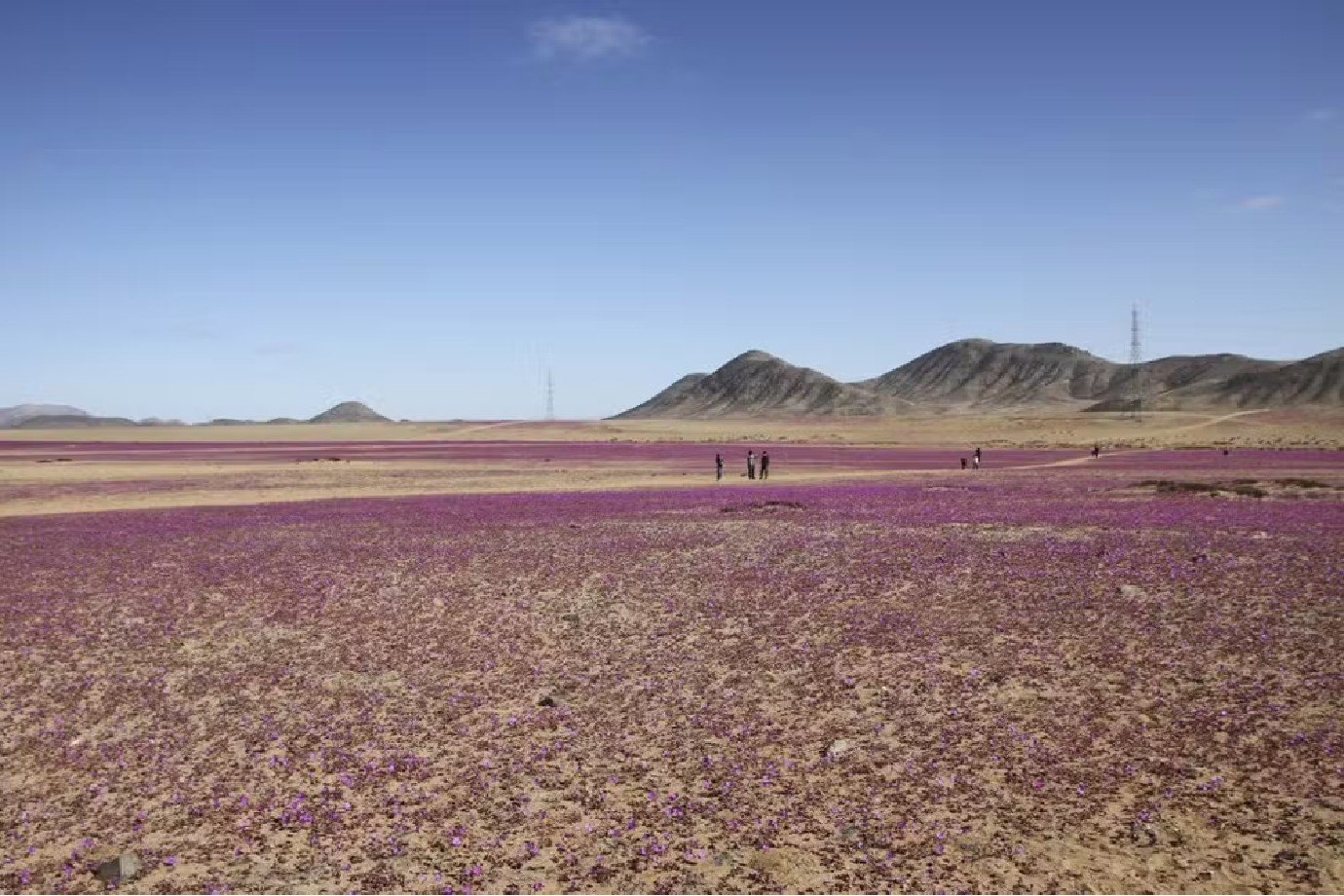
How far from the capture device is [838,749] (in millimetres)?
11297

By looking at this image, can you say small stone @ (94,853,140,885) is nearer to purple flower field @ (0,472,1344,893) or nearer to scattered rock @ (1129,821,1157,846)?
purple flower field @ (0,472,1344,893)

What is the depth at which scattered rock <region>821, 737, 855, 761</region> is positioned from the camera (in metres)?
11.1

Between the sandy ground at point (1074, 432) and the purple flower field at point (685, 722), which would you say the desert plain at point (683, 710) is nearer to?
the purple flower field at point (685, 722)

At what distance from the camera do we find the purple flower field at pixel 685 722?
8688 mm

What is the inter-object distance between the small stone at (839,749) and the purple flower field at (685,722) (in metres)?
0.05

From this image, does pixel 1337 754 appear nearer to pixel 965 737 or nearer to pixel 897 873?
pixel 965 737

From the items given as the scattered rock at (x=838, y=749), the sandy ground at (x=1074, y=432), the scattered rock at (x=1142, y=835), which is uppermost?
the sandy ground at (x=1074, y=432)

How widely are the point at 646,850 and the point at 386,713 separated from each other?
578 centimetres

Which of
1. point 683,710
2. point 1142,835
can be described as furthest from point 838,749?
point 1142,835

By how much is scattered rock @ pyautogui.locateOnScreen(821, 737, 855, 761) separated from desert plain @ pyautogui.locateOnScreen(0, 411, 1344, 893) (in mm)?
115

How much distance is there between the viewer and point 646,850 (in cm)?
882

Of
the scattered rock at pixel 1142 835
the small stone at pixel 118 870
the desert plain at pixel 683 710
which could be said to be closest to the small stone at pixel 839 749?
the desert plain at pixel 683 710

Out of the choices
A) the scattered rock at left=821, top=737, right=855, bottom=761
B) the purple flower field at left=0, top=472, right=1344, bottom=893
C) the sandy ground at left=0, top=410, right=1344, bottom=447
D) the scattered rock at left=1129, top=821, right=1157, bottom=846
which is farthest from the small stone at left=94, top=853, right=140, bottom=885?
the sandy ground at left=0, top=410, right=1344, bottom=447

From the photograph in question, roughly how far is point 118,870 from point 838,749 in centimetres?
787
